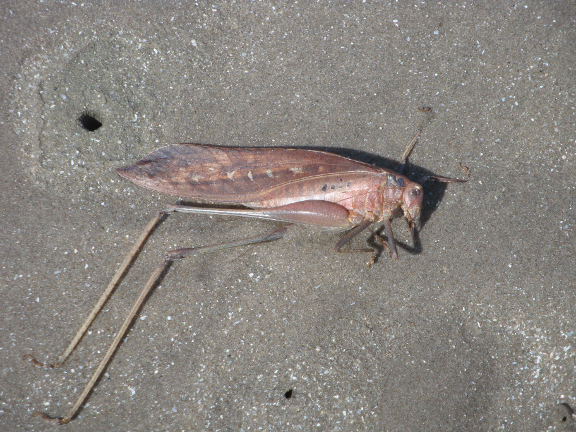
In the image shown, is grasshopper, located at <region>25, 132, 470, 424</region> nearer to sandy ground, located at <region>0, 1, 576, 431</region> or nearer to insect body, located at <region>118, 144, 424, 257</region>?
insect body, located at <region>118, 144, 424, 257</region>

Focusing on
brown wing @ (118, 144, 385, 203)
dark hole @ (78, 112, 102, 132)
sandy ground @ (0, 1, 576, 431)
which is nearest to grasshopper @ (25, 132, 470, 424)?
brown wing @ (118, 144, 385, 203)

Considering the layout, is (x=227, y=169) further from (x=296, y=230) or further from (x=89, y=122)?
(x=89, y=122)

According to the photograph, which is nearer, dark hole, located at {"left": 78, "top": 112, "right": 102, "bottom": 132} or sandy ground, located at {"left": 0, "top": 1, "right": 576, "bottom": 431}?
sandy ground, located at {"left": 0, "top": 1, "right": 576, "bottom": 431}

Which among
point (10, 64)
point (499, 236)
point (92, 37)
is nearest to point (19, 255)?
point (10, 64)

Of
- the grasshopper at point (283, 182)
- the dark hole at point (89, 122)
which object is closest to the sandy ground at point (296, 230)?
the dark hole at point (89, 122)

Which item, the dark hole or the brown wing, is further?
the dark hole

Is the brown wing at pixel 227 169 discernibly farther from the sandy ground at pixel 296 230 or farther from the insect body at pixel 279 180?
the sandy ground at pixel 296 230

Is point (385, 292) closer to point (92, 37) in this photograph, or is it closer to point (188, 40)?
point (188, 40)

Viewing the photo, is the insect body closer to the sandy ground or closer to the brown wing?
the brown wing
